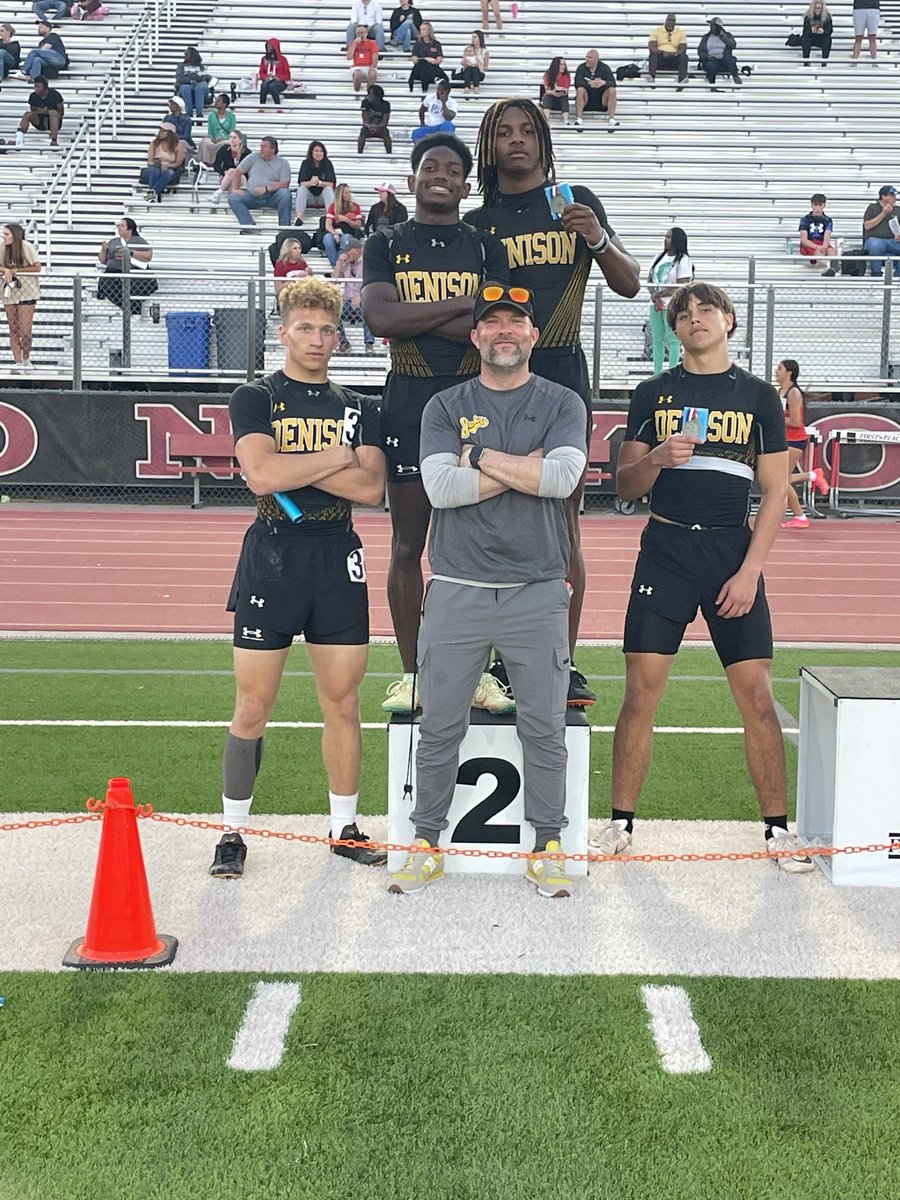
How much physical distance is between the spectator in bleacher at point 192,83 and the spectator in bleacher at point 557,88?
5755 mm

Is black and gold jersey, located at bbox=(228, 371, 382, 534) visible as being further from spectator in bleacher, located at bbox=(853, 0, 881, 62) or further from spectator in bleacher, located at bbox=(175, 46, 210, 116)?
spectator in bleacher, located at bbox=(853, 0, 881, 62)

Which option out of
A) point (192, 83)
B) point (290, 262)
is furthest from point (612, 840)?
point (192, 83)

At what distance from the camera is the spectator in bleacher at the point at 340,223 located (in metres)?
18.4

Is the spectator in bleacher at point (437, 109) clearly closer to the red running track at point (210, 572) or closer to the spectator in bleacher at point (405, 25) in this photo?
the spectator in bleacher at point (405, 25)

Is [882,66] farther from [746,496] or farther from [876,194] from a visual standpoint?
[746,496]

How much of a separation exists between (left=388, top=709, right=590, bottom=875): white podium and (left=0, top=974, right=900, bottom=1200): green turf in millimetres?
952

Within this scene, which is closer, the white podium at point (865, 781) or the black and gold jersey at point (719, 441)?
the white podium at point (865, 781)

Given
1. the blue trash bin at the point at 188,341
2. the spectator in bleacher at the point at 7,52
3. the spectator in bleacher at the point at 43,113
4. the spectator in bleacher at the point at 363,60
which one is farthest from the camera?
the spectator in bleacher at the point at 7,52

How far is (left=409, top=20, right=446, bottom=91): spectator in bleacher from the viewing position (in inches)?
974

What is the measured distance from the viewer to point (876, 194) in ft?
73.2

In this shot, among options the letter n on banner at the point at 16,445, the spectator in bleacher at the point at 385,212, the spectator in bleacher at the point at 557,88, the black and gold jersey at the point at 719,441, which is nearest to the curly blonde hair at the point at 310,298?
the black and gold jersey at the point at 719,441

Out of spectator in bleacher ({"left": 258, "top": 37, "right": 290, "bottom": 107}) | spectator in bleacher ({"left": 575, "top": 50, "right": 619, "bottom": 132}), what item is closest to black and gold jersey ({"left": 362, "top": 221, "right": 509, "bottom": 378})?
spectator in bleacher ({"left": 575, "top": 50, "right": 619, "bottom": 132})

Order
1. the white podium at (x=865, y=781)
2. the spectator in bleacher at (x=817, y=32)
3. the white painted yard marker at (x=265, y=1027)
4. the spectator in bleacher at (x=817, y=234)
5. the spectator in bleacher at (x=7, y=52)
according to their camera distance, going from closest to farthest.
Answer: the white painted yard marker at (x=265, y=1027), the white podium at (x=865, y=781), the spectator in bleacher at (x=817, y=234), the spectator in bleacher at (x=7, y=52), the spectator in bleacher at (x=817, y=32)

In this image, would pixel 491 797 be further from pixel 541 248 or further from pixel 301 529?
pixel 541 248
